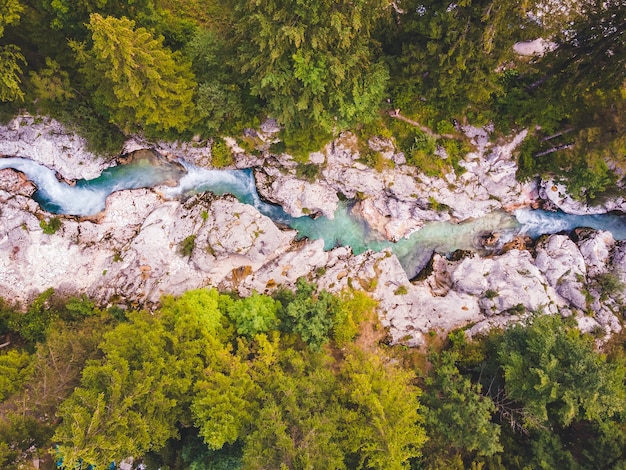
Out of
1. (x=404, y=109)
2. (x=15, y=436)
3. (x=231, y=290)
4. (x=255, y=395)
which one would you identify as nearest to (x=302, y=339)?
(x=255, y=395)

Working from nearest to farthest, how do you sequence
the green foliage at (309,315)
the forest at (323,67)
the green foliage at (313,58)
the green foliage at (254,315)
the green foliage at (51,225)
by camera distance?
the green foliage at (313,58) → the forest at (323,67) → the green foliage at (309,315) → the green foliage at (254,315) → the green foliage at (51,225)

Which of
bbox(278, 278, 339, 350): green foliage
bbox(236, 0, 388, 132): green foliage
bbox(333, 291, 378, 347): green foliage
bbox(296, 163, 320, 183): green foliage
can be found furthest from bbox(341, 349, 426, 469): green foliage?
bbox(236, 0, 388, 132): green foliage

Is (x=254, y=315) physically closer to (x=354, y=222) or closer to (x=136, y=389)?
(x=136, y=389)

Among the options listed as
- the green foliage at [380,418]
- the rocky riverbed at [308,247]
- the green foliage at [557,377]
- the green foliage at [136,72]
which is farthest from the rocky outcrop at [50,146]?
the green foliage at [557,377]

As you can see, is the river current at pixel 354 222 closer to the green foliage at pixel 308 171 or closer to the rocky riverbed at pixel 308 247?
the rocky riverbed at pixel 308 247

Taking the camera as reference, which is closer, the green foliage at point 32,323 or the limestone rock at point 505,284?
the green foliage at point 32,323

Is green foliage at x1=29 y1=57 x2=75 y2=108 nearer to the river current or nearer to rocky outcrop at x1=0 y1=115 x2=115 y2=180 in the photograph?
rocky outcrop at x1=0 y1=115 x2=115 y2=180
